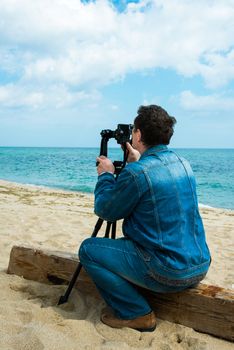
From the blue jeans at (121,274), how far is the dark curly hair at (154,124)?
2.65 feet

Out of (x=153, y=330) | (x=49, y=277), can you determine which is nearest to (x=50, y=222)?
(x=49, y=277)

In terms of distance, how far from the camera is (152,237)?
287 centimetres

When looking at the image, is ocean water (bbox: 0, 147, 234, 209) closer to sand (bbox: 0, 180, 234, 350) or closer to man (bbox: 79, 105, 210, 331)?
sand (bbox: 0, 180, 234, 350)

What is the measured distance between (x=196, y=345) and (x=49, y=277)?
168 centimetres

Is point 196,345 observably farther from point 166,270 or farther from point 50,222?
point 50,222

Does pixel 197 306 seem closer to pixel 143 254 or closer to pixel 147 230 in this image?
pixel 143 254

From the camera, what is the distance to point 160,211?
286 centimetres

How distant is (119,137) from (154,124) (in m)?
0.43

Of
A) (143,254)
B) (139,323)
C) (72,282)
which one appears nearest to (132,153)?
(143,254)

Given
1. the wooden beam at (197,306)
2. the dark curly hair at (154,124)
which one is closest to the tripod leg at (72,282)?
the wooden beam at (197,306)

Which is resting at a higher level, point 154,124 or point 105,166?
point 154,124

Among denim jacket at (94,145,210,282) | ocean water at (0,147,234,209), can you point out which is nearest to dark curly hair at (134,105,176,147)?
denim jacket at (94,145,210,282)

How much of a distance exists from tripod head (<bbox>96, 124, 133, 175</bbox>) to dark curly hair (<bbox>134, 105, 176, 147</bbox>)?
0.24m

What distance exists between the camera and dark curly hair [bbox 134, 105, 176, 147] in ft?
9.62
